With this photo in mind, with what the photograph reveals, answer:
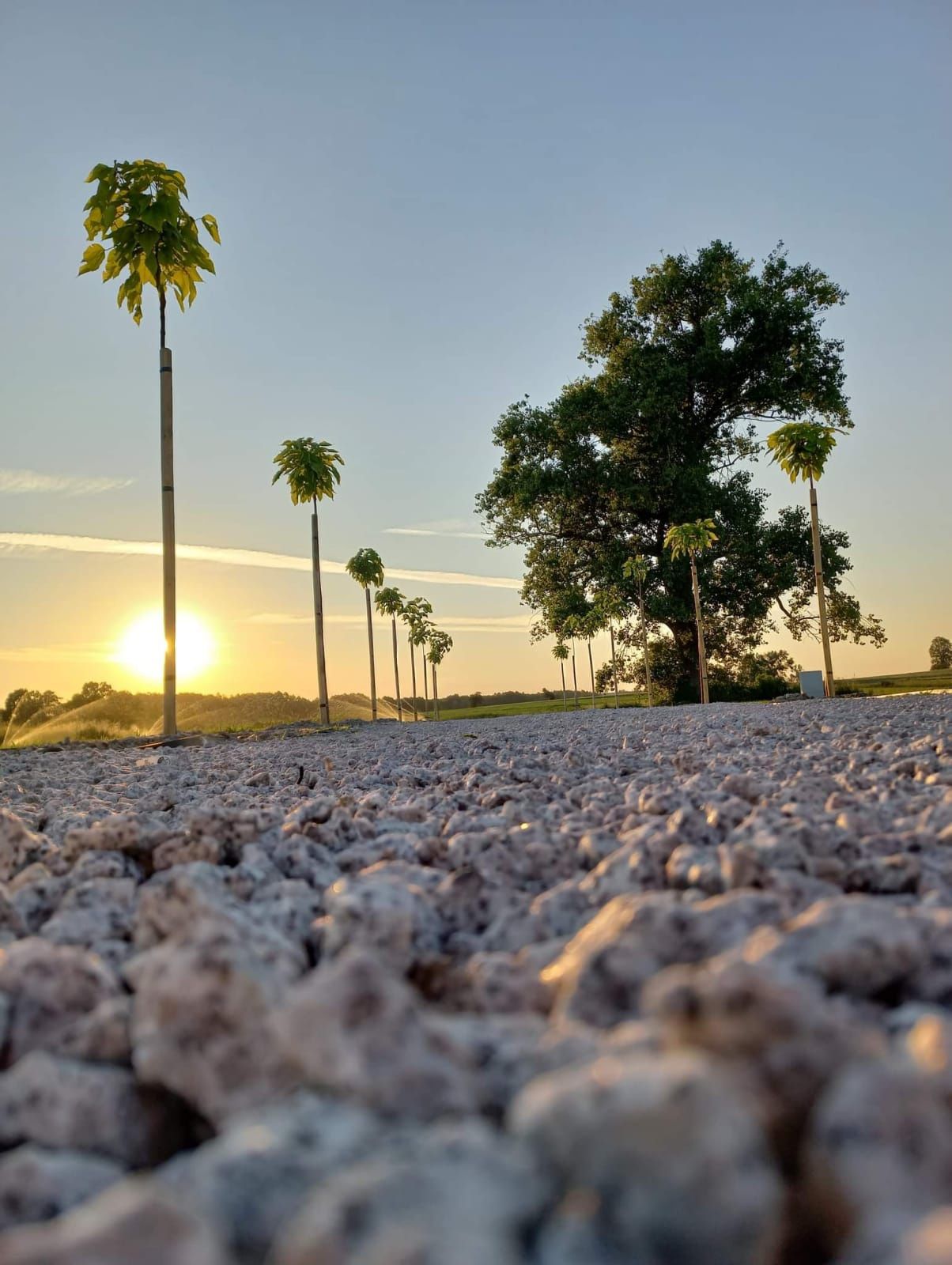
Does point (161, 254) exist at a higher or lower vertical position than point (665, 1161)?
higher

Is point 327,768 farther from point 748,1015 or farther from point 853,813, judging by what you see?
point 748,1015

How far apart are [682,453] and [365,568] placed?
1608 cm

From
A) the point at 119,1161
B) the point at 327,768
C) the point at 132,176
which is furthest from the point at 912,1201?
the point at 132,176

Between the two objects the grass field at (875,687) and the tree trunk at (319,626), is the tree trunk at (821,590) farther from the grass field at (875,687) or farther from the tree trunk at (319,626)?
the tree trunk at (319,626)

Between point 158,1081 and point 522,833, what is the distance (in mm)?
1253

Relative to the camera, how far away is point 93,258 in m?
13.9

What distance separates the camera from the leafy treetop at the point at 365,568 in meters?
39.8

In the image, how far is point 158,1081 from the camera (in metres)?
1.06

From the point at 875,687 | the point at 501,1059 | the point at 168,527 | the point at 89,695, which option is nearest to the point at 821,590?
the point at 875,687

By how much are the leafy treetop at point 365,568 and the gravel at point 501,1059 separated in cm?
3819

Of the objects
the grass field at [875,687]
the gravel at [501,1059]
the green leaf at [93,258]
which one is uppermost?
the green leaf at [93,258]

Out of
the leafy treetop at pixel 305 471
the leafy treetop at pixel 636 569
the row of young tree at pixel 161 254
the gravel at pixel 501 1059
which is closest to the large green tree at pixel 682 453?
the leafy treetop at pixel 636 569

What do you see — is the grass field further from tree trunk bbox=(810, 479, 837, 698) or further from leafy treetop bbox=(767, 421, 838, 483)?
leafy treetop bbox=(767, 421, 838, 483)

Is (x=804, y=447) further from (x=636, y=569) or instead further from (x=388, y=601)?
(x=388, y=601)
